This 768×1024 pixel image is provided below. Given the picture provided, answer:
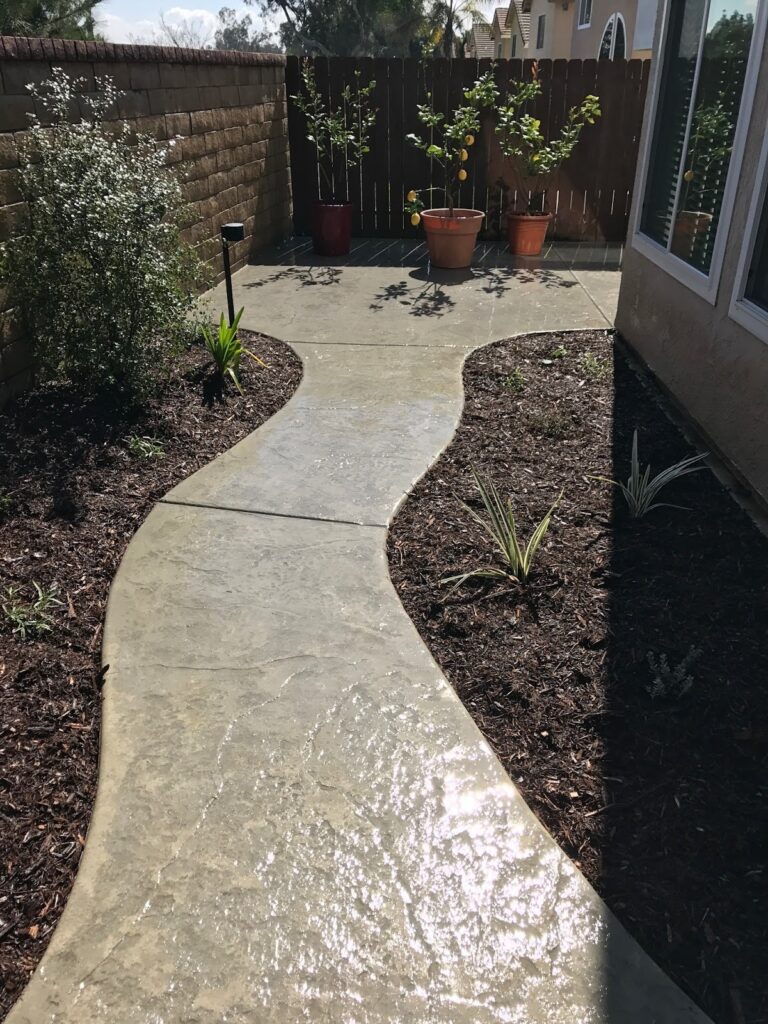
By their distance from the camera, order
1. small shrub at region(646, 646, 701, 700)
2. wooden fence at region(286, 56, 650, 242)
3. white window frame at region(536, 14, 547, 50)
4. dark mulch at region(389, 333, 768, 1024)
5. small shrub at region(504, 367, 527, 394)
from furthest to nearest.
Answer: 1. white window frame at region(536, 14, 547, 50)
2. wooden fence at region(286, 56, 650, 242)
3. small shrub at region(504, 367, 527, 394)
4. small shrub at region(646, 646, 701, 700)
5. dark mulch at region(389, 333, 768, 1024)

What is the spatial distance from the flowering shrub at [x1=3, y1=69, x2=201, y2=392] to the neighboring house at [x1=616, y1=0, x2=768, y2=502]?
285cm

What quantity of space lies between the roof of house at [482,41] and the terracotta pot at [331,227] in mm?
42609

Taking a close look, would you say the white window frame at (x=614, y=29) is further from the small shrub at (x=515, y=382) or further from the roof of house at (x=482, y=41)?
the roof of house at (x=482, y=41)

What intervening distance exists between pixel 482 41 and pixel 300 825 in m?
52.9

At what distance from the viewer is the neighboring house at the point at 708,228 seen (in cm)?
363

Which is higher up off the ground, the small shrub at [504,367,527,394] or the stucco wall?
the stucco wall

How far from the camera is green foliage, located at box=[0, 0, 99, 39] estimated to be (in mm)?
21047

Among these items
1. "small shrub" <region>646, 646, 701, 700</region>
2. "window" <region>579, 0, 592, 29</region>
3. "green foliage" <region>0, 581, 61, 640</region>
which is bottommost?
"green foliage" <region>0, 581, 61, 640</region>

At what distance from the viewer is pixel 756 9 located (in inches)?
145

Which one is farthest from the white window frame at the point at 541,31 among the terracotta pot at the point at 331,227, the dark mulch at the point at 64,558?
the dark mulch at the point at 64,558

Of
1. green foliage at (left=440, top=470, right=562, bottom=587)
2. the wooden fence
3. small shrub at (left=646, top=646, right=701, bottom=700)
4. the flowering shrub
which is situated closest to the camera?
small shrub at (left=646, top=646, right=701, bottom=700)

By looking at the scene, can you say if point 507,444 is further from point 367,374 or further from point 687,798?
point 687,798

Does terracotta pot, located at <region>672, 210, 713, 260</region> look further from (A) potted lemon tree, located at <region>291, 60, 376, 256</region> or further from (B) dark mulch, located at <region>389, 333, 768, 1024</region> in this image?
(A) potted lemon tree, located at <region>291, 60, 376, 256</region>

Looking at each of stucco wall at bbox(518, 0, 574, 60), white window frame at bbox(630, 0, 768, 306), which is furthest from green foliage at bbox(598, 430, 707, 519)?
stucco wall at bbox(518, 0, 574, 60)
